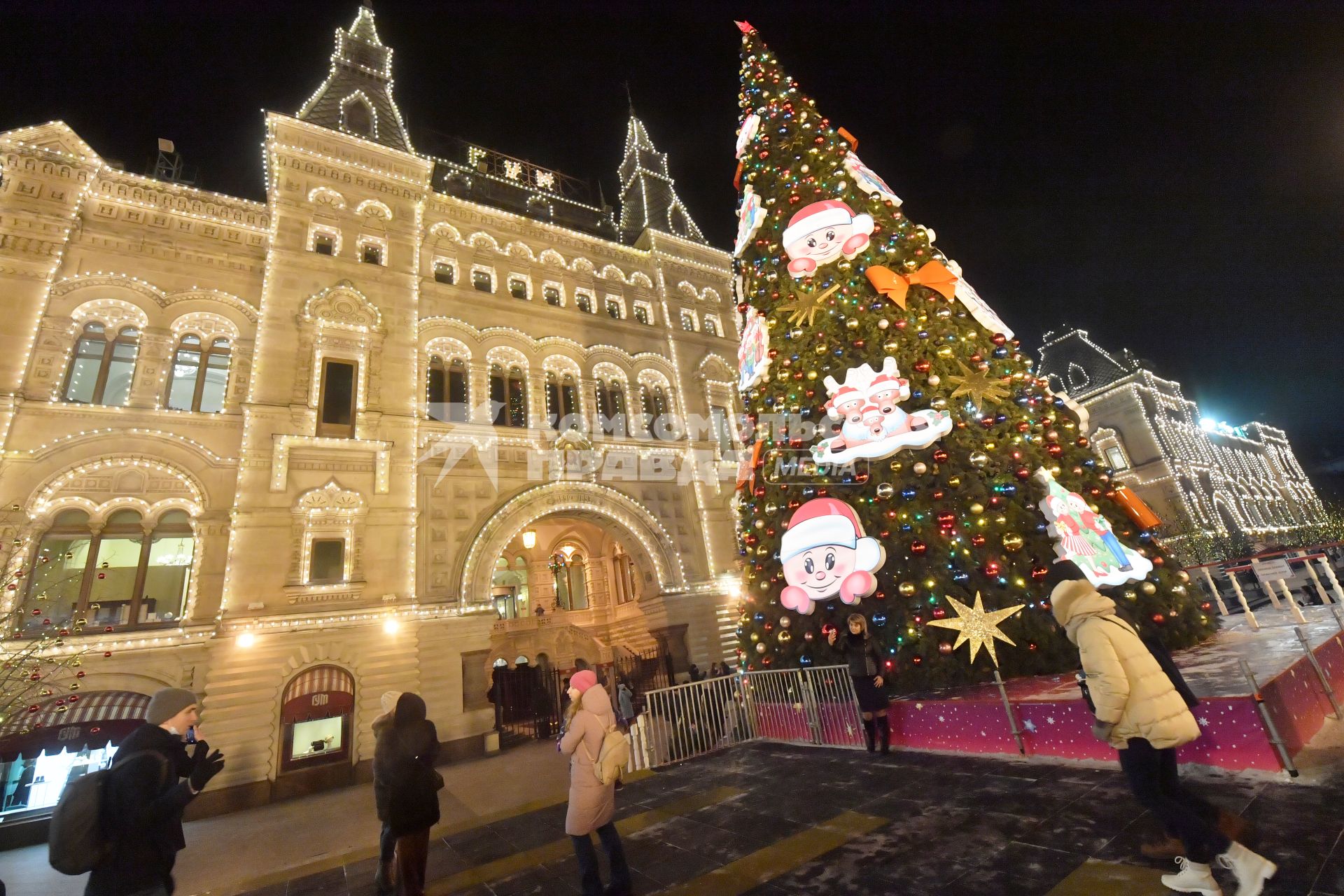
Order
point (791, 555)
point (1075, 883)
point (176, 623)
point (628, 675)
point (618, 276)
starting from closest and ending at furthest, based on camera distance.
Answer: point (1075, 883), point (791, 555), point (176, 623), point (628, 675), point (618, 276)

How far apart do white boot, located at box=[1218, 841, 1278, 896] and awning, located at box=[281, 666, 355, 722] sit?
15022 millimetres

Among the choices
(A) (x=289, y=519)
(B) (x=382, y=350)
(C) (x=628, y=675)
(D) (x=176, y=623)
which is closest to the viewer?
(D) (x=176, y=623)

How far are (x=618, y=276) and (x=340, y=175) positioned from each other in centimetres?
994

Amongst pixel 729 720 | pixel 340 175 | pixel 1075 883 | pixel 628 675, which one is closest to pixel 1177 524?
pixel 628 675

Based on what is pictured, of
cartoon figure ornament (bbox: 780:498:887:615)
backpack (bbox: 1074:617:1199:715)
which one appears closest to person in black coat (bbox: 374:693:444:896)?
backpack (bbox: 1074:617:1199:715)

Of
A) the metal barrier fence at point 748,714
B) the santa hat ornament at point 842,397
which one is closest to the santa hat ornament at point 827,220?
the santa hat ornament at point 842,397

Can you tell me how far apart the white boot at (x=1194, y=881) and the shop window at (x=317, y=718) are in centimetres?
1473

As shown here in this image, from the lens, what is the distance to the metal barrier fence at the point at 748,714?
26.6ft

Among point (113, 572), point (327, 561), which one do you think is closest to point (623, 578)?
point (327, 561)

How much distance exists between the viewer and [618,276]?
22.6m

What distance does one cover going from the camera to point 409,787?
4.64m

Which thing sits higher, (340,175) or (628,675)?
(340,175)

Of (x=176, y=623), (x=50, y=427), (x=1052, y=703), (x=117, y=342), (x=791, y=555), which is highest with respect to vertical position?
(x=117, y=342)

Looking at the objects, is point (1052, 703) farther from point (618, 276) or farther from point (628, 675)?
point (618, 276)
